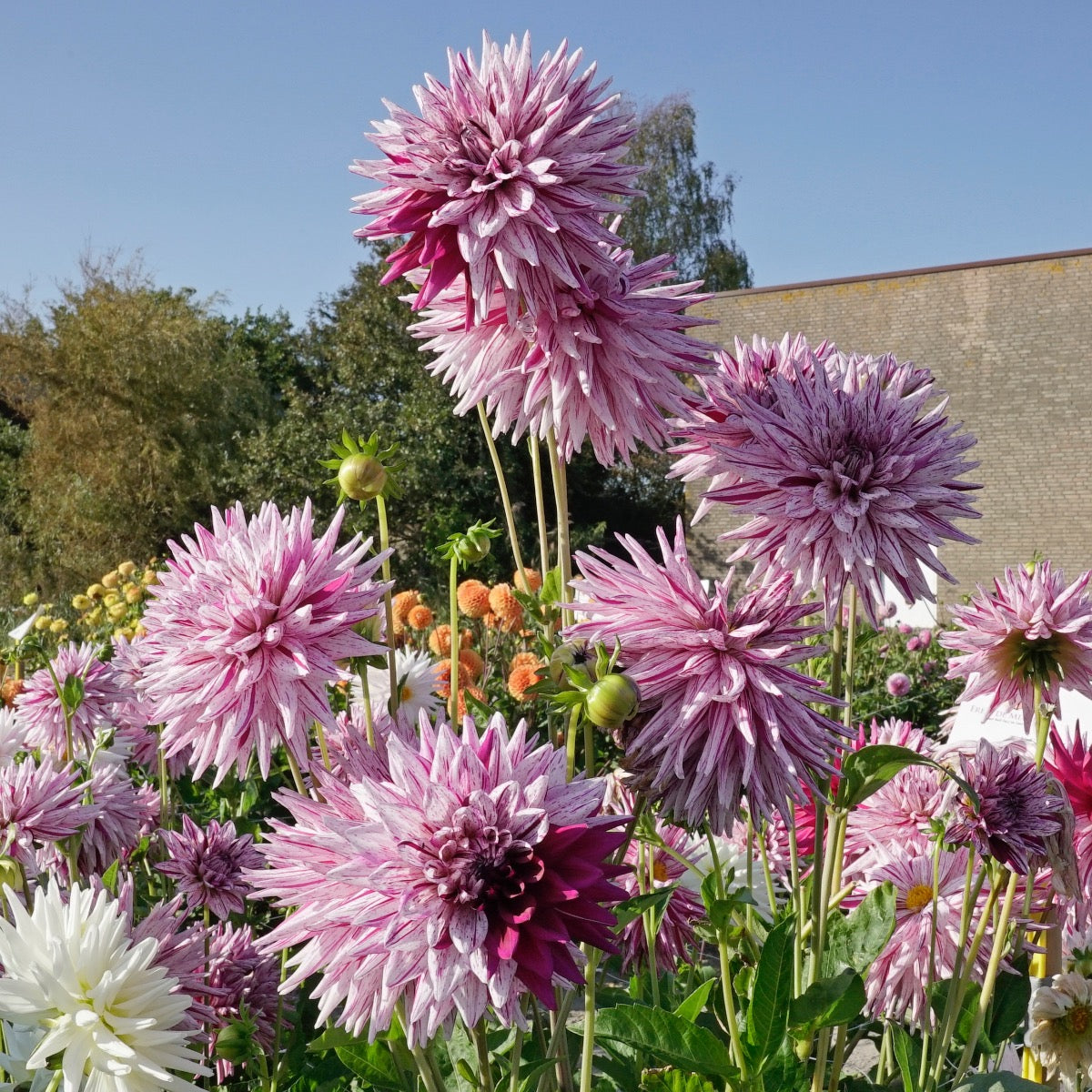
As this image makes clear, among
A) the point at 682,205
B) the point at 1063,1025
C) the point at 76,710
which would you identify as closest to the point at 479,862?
the point at 1063,1025

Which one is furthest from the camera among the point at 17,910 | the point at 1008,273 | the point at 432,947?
the point at 1008,273

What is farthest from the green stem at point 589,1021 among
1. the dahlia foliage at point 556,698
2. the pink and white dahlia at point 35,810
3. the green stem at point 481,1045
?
the pink and white dahlia at point 35,810

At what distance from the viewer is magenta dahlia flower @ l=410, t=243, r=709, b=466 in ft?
2.73

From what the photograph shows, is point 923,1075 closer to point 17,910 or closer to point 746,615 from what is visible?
point 746,615

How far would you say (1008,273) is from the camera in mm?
14039

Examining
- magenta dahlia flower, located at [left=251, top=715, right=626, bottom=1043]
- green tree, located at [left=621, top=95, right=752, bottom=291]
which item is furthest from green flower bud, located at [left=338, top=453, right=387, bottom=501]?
green tree, located at [left=621, top=95, right=752, bottom=291]

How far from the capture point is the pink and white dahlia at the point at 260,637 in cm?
75

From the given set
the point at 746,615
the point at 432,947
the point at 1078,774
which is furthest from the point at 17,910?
the point at 1078,774

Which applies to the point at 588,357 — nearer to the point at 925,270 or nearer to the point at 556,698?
the point at 556,698

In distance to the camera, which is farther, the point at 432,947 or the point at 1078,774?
the point at 1078,774

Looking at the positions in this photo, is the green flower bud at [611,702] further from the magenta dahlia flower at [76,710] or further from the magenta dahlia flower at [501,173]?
the magenta dahlia flower at [76,710]

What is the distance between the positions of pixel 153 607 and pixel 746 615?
454mm

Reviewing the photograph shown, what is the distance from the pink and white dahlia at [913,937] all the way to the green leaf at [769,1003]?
30cm

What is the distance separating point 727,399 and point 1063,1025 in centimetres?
81
